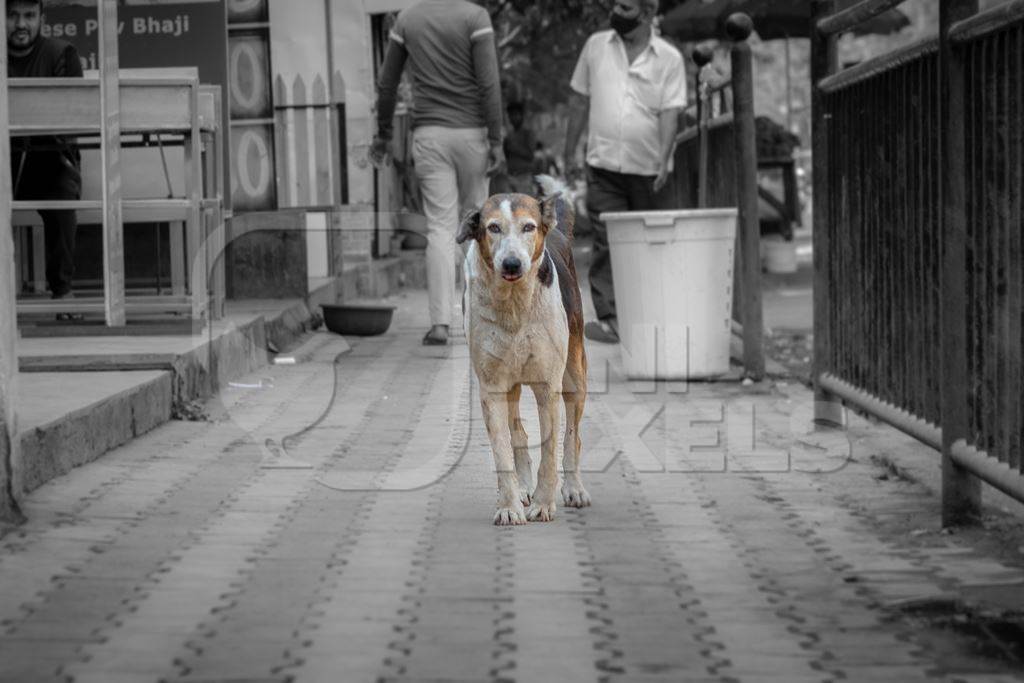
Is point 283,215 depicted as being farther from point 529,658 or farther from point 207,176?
point 529,658

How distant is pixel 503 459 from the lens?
5676 mm

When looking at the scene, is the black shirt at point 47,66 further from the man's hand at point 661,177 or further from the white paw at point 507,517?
the white paw at point 507,517

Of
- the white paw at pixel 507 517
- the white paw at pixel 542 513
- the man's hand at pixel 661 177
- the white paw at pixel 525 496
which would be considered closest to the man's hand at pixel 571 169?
the man's hand at pixel 661 177

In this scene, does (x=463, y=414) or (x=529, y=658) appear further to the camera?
(x=463, y=414)

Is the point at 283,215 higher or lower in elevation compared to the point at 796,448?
higher

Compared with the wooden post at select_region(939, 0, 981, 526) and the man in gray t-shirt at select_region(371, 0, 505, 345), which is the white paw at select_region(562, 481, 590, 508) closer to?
the wooden post at select_region(939, 0, 981, 526)

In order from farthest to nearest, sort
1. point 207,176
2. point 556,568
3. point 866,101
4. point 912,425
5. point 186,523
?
point 207,176, point 866,101, point 912,425, point 186,523, point 556,568

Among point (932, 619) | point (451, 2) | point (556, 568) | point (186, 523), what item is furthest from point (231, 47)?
point (932, 619)

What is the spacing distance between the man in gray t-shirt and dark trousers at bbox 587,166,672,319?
0.67 metres

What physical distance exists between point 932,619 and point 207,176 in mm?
7100

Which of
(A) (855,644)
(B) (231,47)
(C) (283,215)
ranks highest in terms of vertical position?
(B) (231,47)

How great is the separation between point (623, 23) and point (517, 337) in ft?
18.2

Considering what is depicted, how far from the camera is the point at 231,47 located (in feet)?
41.9

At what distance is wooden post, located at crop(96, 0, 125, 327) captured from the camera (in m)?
8.73
